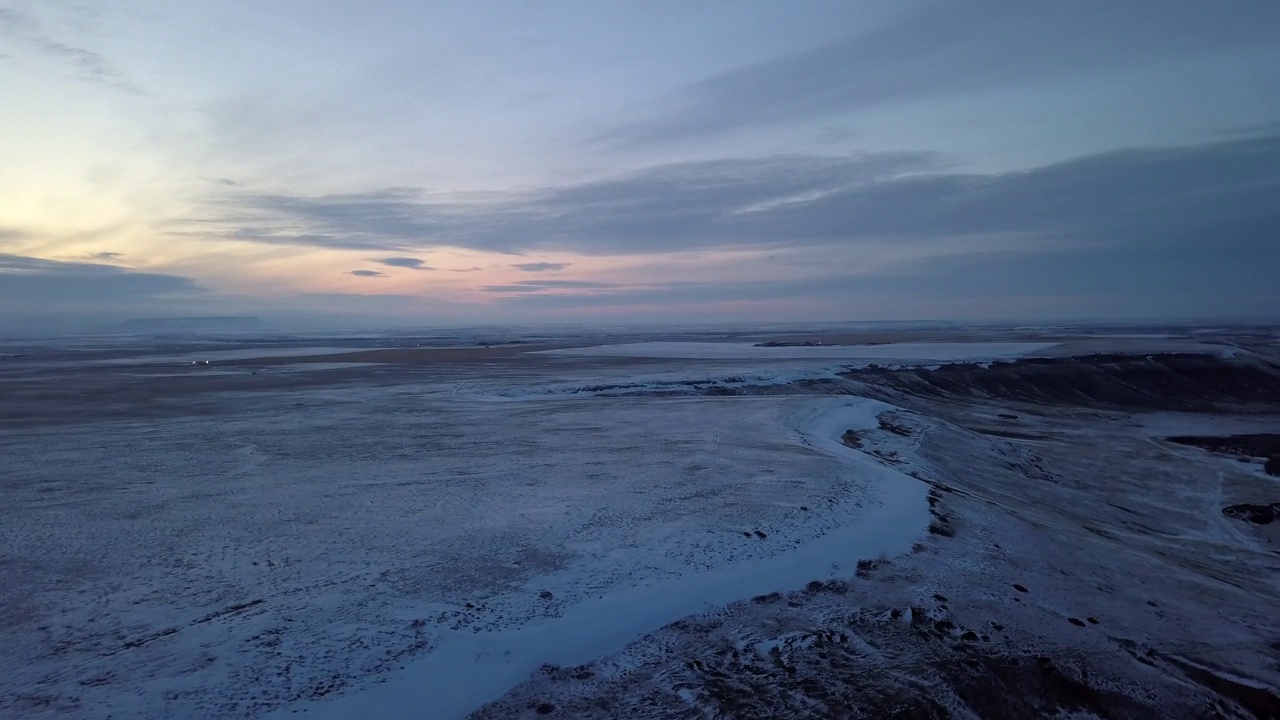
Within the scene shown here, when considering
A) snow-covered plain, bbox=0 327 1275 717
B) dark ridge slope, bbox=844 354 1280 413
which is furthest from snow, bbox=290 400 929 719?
dark ridge slope, bbox=844 354 1280 413

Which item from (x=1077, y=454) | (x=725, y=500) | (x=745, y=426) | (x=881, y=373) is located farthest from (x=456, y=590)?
(x=881, y=373)

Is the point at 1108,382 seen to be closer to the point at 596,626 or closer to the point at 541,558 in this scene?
the point at 541,558

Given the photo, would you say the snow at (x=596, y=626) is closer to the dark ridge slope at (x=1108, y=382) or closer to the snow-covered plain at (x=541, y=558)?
the snow-covered plain at (x=541, y=558)

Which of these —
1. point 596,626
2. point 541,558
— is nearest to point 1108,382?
point 541,558

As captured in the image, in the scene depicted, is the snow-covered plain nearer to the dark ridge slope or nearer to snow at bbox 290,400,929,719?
snow at bbox 290,400,929,719

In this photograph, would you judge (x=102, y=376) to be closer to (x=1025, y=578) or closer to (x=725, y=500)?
(x=725, y=500)

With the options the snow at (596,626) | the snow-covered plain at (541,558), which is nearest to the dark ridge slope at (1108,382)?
the snow-covered plain at (541,558)

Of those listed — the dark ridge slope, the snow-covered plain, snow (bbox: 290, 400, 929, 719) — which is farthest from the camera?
the dark ridge slope

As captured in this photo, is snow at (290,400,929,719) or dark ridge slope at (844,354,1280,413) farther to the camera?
dark ridge slope at (844,354,1280,413)
